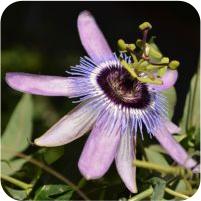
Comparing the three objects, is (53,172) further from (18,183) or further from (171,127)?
(171,127)

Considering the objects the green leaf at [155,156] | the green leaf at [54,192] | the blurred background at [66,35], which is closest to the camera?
the green leaf at [54,192]

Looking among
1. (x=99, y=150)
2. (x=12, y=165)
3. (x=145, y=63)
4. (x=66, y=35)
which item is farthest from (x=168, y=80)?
(x=66, y=35)

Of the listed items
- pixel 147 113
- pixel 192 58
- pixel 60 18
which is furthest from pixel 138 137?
pixel 192 58

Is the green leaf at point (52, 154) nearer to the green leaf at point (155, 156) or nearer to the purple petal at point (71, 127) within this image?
the purple petal at point (71, 127)

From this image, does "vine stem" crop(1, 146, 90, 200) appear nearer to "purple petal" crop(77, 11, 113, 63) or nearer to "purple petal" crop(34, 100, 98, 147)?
"purple petal" crop(34, 100, 98, 147)

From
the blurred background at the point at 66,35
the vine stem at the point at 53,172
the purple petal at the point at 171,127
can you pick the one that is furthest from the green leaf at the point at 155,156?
the blurred background at the point at 66,35

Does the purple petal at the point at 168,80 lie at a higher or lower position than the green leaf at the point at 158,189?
higher
